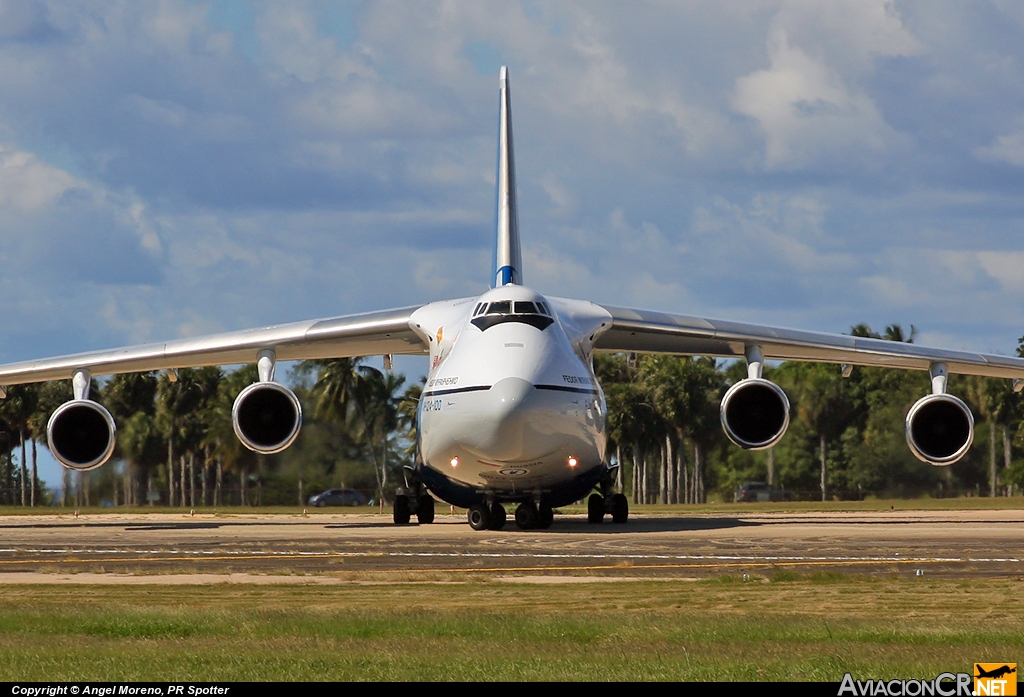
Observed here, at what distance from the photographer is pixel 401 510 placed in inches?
998

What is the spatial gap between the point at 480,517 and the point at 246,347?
5730mm

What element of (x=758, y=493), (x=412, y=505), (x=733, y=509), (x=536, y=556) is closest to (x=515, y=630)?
(x=536, y=556)

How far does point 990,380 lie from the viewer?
51438 millimetres

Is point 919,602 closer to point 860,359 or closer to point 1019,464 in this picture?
point 860,359

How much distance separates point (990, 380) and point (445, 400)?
115 ft

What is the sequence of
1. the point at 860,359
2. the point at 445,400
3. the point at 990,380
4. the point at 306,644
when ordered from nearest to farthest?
the point at 306,644 < the point at 445,400 < the point at 860,359 < the point at 990,380

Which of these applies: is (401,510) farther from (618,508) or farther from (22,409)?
(22,409)

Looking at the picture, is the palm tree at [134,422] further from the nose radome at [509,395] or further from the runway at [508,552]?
the nose radome at [509,395]

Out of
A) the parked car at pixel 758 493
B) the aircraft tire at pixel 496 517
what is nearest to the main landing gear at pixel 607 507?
→ the aircraft tire at pixel 496 517

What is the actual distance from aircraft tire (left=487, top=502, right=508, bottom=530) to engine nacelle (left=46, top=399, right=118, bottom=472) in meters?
6.51

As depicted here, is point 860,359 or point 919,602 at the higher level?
point 860,359

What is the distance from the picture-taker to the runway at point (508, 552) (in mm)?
13430

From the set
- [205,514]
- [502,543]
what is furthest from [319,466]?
[502,543]

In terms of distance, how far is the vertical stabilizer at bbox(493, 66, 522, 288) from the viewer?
26.9m
